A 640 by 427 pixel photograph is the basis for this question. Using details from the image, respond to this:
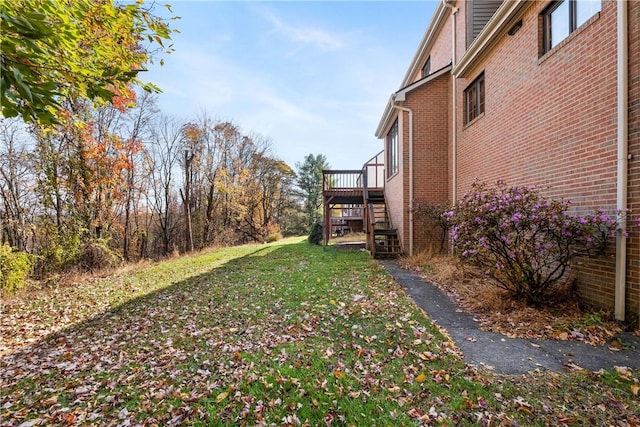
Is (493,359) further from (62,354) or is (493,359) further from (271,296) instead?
(62,354)

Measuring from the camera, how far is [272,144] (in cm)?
2906

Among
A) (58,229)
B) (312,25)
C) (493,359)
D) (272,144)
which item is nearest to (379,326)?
(493,359)

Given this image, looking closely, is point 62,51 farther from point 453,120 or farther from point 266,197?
point 266,197

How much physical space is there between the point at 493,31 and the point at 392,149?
585 cm

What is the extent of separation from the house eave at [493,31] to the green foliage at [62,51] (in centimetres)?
674

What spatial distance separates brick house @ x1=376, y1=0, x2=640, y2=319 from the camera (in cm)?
368

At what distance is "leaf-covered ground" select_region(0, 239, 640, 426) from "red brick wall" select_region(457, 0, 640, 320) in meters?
2.51

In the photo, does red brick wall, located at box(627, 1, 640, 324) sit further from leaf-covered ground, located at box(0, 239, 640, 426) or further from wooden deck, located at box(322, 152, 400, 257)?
wooden deck, located at box(322, 152, 400, 257)

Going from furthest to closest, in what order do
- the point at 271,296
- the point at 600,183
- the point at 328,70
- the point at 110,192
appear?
the point at 110,192 < the point at 328,70 < the point at 271,296 < the point at 600,183

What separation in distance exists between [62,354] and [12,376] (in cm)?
56

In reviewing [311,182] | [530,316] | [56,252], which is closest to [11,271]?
[56,252]

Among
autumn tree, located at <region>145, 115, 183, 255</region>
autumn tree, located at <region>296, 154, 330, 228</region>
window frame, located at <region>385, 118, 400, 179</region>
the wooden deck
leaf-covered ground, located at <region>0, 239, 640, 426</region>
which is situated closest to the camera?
leaf-covered ground, located at <region>0, 239, 640, 426</region>

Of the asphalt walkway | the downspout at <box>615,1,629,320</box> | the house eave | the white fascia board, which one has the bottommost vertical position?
the asphalt walkway

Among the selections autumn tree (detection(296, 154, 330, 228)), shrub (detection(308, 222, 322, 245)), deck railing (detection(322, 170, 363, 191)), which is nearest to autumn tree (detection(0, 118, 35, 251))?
deck railing (detection(322, 170, 363, 191))
